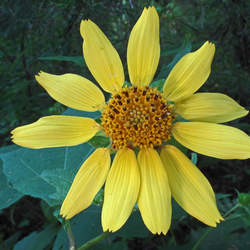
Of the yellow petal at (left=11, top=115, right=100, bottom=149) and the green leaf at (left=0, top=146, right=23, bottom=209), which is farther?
the green leaf at (left=0, top=146, right=23, bottom=209)

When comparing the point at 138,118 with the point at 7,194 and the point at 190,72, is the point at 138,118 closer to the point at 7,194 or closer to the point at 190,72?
the point at 190,72

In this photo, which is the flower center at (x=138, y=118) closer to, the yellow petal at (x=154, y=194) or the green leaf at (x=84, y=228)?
the yellow petal at (x=154, y=194)

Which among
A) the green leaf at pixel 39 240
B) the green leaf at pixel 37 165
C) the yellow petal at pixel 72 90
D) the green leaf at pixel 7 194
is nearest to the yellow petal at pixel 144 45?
the yellow petal at pixel 72 90

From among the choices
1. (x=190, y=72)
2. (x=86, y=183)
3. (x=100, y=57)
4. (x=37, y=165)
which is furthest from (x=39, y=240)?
(x=190, y=72)

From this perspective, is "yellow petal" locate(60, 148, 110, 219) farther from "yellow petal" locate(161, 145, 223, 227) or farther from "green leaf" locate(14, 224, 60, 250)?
"green leaf" locate(14, 224, 60, 250)

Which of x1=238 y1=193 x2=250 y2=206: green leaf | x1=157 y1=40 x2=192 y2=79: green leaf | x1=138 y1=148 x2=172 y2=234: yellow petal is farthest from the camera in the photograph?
x1=157 y1=40 x2=192 y2=79: green leaf

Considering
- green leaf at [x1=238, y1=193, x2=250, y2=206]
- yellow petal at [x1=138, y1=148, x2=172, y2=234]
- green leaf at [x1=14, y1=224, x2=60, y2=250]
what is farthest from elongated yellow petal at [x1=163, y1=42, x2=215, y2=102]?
green leaf at [x1=14, y1=224, x2=60, y2=250]
